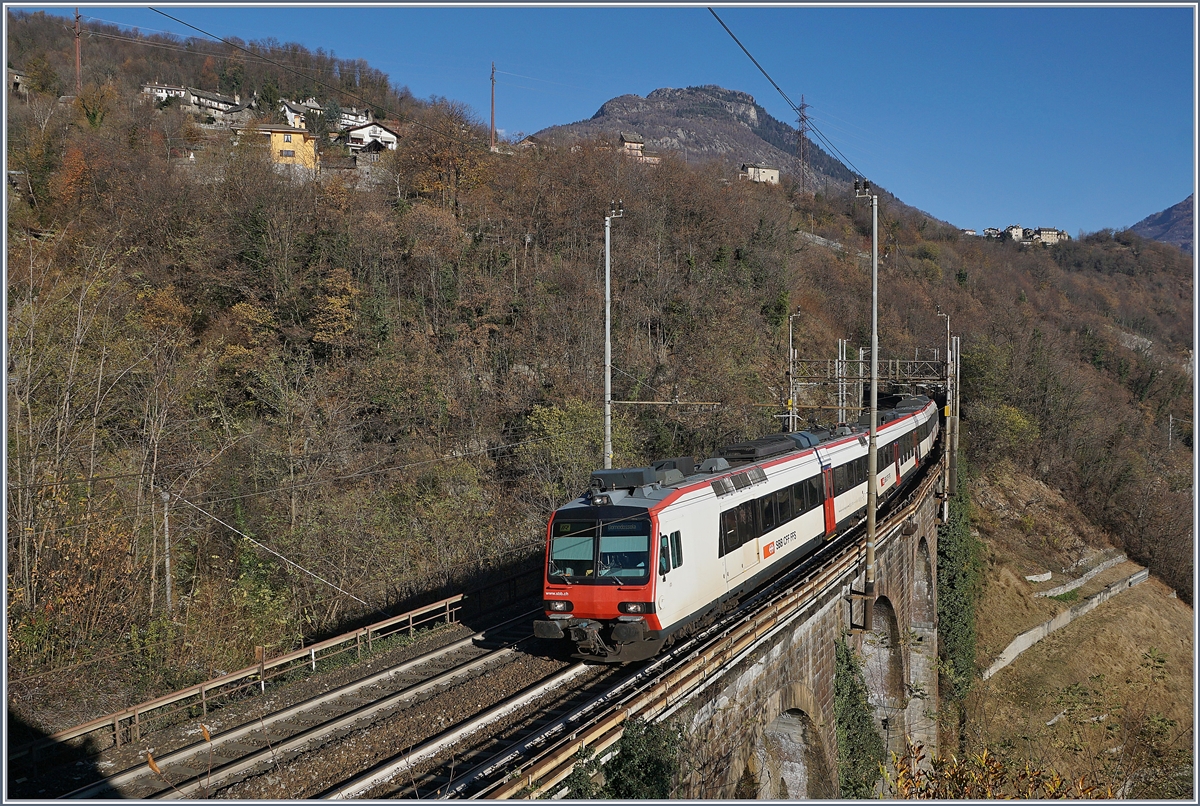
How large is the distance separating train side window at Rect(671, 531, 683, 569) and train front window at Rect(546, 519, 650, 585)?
0.64 meters

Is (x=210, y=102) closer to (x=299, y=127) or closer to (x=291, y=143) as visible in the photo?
(x=299, y=127)

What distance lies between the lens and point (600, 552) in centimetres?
1297

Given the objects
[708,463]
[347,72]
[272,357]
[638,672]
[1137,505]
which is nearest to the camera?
[638,672]

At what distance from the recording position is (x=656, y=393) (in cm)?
3603

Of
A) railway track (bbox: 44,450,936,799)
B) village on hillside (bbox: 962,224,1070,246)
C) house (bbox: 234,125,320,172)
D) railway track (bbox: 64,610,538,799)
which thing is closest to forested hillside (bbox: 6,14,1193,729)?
railway track (bbox: 64,610,538,799)

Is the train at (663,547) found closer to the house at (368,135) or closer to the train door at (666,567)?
the train door at (666,567)

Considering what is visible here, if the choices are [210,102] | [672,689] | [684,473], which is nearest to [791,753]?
[684,473]

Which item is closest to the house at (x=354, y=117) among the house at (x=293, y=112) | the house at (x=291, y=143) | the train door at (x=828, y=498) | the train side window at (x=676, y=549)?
the house at (x=293, y=112)

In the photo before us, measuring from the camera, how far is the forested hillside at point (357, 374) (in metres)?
16.2

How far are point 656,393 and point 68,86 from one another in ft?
151

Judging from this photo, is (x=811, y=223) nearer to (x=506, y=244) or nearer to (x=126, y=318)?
(x=506, y=244)

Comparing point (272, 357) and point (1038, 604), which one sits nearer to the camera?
point (272, 357)

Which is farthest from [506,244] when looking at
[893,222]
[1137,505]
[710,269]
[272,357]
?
[893,222]

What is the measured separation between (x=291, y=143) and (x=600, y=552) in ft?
174
